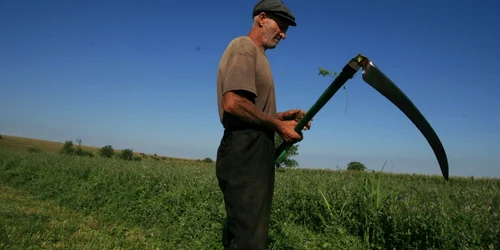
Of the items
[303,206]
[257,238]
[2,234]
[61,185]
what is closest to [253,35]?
[257,238]

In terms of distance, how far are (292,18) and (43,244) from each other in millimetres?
4910

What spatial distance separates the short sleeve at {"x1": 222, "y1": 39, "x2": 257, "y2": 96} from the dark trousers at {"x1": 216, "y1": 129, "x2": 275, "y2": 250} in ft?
1.23

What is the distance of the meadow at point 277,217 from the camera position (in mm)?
3736

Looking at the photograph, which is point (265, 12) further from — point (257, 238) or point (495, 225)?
point (495, 225)

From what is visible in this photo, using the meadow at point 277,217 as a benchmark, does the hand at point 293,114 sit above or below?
above

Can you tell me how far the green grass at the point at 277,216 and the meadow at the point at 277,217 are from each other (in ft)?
0.04

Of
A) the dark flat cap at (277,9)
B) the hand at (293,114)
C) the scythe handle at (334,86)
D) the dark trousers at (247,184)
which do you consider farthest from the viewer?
the hand at (293,114)

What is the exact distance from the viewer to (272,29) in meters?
2.72

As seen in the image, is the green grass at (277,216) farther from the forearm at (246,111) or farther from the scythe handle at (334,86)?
the forearm at (246,111)

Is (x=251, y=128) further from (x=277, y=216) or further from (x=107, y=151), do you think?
(x=107, y=151)

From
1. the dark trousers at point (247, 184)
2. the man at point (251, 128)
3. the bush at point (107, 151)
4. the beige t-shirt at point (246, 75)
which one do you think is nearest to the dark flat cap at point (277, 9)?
the man at point (251, 128)

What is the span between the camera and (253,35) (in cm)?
276

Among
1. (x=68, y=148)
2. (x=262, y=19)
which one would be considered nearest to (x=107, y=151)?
(x=68, y=148)

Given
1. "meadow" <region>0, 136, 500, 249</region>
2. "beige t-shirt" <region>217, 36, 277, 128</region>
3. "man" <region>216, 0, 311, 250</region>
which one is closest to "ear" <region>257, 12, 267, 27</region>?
"man" <region>216, 0, 311, 250</region>
